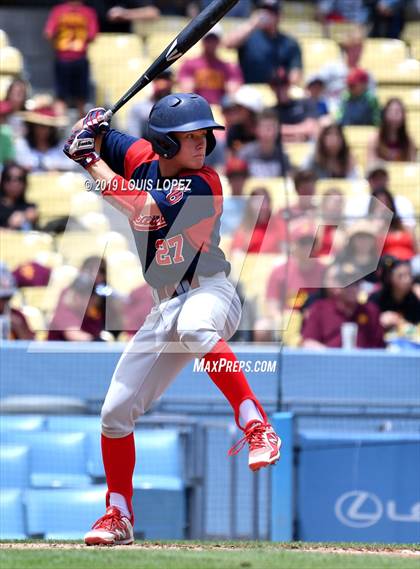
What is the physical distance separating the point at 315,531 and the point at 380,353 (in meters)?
1.08

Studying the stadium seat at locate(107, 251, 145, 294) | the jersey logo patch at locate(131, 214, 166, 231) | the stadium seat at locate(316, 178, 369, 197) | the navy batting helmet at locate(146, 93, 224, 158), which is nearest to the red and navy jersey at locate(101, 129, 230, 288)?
the jersey logo patch at locate(131, 214, 166, 231)

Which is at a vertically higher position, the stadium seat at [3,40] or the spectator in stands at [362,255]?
the stadium seat at [3,40]

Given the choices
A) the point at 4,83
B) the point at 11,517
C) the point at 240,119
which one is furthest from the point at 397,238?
the point at 4,83

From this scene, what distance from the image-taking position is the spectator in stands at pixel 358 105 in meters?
10.5

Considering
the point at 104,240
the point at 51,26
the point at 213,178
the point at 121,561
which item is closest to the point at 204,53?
the point at 51,26

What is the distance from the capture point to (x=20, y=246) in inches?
345

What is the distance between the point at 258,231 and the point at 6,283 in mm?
1737

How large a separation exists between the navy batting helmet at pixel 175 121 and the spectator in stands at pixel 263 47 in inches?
223

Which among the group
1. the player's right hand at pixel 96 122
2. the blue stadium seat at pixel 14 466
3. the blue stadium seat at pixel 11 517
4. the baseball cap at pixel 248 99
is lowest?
the blue stadium seat at pixel 11 517

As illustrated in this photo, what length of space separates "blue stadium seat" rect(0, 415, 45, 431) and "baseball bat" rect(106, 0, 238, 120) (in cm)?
254

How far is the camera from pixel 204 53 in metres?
10.9

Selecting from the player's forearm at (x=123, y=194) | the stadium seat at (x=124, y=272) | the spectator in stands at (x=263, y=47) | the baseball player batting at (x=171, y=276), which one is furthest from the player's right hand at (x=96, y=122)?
the spectator in stands at (x=263, y=47)

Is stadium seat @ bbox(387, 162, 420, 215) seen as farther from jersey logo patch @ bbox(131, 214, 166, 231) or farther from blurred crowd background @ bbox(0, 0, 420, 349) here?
jersey logo patch @ bbox(131, 214, 166, 231)

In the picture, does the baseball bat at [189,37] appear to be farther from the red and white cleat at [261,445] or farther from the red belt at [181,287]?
the red and white cleat at [261,445]
